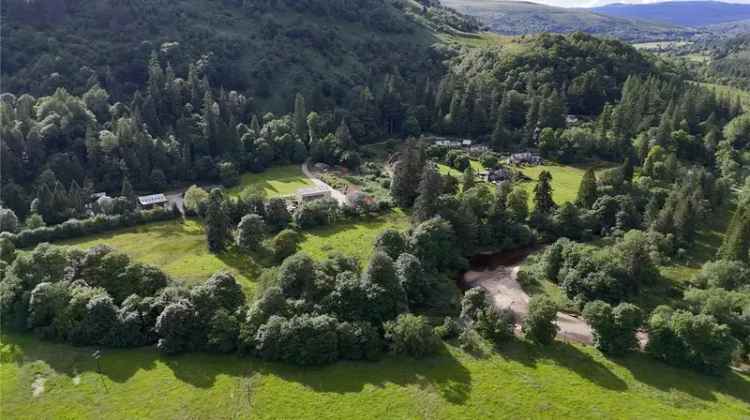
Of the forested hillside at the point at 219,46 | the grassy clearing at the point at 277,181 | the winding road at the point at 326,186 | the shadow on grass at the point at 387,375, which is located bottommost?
the shadow on grass at the point at 387,375

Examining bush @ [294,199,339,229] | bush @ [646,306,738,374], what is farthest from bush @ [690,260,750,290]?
bush @ [294,199,339,229]

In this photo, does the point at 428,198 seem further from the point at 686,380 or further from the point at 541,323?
the point at 686,380

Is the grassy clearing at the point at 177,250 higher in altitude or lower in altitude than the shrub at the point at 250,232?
lower

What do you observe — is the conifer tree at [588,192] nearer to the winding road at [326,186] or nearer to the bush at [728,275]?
the bush at [728,275]

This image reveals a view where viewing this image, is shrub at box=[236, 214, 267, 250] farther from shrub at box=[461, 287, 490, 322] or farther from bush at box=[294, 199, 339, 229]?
shrub at box=[461, 287, 490, 322]

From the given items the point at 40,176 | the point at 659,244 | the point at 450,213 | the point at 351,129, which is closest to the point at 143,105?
the point at 40,176

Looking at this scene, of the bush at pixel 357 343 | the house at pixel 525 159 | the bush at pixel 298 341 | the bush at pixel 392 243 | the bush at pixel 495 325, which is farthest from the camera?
the house at pixel 525 159

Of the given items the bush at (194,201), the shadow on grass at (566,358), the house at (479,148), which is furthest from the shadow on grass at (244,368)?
the house at (479,148)
